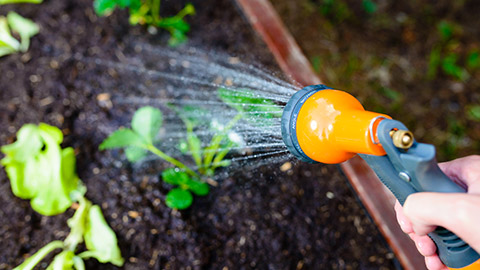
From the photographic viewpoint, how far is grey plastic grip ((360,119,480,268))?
663mm

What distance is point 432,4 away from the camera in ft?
6.98

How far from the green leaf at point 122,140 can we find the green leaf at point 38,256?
0.27m

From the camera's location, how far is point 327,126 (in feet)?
2.56

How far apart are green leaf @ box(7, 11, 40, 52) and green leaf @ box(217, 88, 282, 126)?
0.75 meters

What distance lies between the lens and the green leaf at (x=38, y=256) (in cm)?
104

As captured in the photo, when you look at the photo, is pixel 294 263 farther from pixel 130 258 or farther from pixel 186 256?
pixel 130 258

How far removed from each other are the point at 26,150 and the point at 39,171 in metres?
0.07

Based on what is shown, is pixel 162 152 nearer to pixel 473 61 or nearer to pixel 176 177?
pixel 176 177

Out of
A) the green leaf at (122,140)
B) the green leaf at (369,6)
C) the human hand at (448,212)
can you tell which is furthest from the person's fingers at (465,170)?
the green leaf at (369,6)

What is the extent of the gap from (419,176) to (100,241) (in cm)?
79

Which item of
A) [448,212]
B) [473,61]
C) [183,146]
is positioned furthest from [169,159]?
[473,61]

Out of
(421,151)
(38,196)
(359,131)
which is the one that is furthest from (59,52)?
(421,151)

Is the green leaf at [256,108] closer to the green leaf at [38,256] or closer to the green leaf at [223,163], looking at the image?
the green leaf at [223,163]

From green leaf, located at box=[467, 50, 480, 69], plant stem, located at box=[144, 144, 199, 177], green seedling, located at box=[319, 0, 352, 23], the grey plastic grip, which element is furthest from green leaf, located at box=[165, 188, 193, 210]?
green leaf, located at box=[467, 50, 480, 69]
